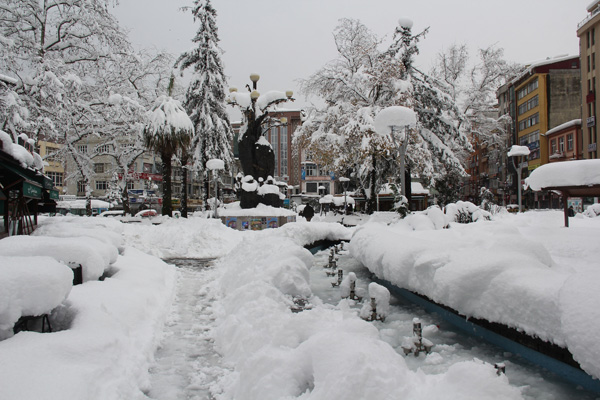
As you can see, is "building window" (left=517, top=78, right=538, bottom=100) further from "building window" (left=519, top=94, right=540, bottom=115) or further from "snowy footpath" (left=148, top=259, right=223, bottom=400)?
"snowy footpath" (left=148, top=259, right=223, bottom=400)

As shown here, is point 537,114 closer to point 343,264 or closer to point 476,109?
point 476,109

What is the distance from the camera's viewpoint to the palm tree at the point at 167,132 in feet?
69.6

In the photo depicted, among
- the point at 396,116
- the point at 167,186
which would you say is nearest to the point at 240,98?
the point at 167,186

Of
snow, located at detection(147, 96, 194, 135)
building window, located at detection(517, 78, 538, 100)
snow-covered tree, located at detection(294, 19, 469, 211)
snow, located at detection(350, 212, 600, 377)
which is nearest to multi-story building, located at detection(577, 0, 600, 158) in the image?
building window, located at detection(517, 78, 538, 100)

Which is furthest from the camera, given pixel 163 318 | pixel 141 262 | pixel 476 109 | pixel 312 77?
→ pixel 476 109

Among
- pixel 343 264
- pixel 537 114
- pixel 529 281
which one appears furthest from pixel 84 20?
pixel 537 114

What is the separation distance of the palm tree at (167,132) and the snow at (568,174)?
17442 mm

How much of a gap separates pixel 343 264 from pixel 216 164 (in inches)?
517

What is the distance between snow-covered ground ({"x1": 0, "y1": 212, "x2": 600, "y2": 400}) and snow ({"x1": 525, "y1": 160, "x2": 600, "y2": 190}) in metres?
0.86

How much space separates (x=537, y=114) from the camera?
51.4m

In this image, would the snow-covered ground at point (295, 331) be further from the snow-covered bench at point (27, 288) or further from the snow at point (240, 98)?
the snow at point (240, 98)

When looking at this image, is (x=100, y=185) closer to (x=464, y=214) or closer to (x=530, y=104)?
(x=530, y=104)

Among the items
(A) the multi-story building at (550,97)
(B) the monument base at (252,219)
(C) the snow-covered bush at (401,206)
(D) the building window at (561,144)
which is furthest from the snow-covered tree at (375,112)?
(A) the multi-story building at (550,97)

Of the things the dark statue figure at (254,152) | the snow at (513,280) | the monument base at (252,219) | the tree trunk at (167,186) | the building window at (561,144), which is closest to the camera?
the snow at (513,280)
